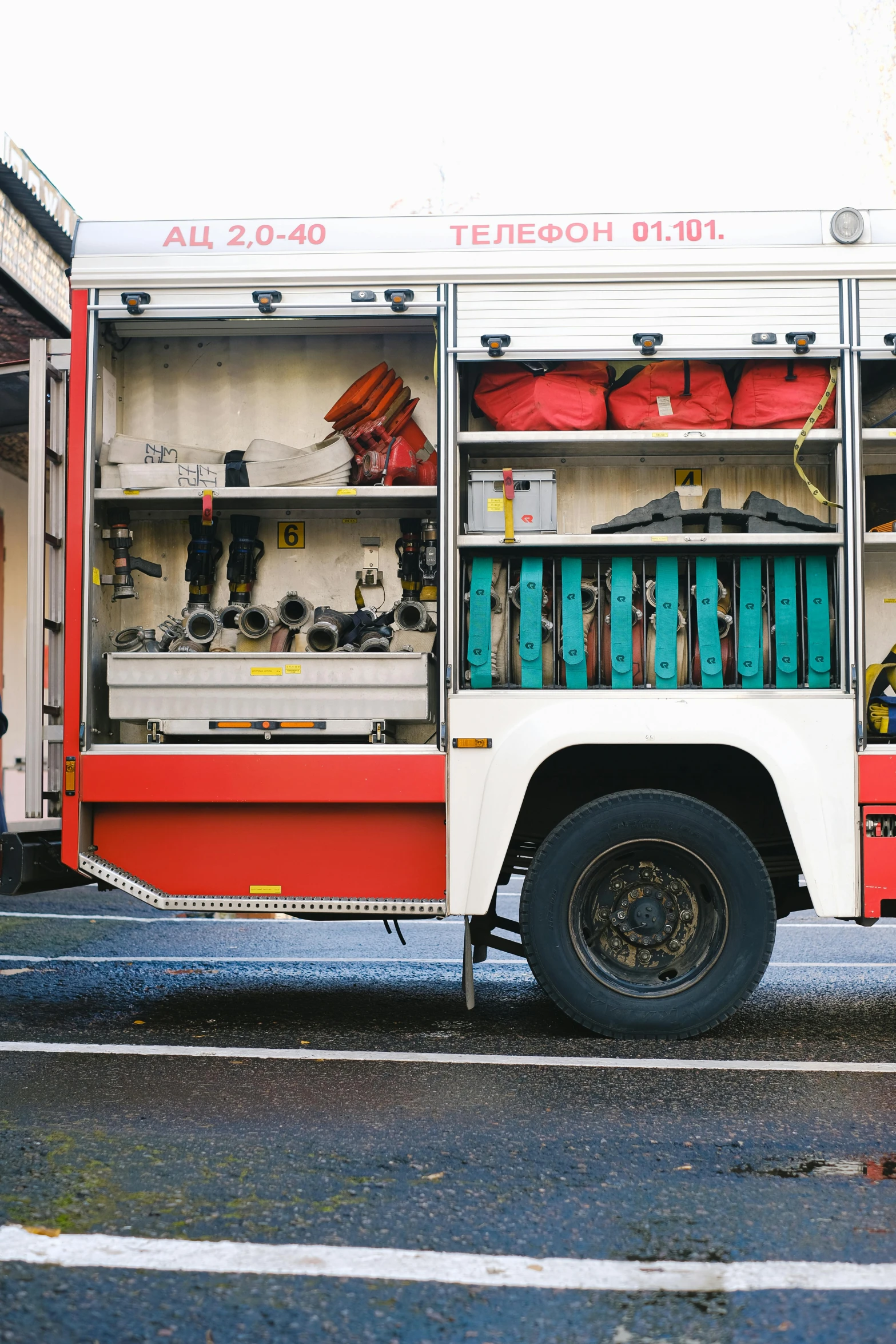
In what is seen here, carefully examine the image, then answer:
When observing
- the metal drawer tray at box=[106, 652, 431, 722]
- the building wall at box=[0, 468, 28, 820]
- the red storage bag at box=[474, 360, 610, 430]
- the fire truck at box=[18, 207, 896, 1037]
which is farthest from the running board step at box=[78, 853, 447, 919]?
the building wall at box=[0, 468, 28, 820]

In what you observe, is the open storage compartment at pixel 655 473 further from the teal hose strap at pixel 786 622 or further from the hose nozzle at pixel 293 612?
the hose nozzle at pixel 293 612

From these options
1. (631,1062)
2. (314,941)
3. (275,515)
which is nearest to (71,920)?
(314,941)

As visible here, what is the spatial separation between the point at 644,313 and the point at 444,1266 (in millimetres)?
3888

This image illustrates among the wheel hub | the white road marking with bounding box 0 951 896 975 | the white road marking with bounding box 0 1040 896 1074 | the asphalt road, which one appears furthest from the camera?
the white road marking with bounding box 0 951 896 975

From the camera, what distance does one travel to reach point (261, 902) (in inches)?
198

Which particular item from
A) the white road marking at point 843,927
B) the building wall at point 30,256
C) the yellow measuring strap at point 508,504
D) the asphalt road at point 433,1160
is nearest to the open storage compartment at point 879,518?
the yellow measuring strap at point 508,504

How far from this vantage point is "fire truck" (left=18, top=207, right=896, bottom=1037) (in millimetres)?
4836

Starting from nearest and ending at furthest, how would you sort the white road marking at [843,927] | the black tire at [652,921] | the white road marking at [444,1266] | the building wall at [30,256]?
the white road marking at [444,1266], the black tire at [652,921], the building wall at [30,256], the white road marking at [843,927]

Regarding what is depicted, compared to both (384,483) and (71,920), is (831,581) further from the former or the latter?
(71,920)

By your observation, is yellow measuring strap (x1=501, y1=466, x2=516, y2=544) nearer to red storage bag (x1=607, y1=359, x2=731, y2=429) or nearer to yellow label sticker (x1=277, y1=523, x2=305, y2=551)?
red storage bag (x1=607, y1=359, x2=731, y2=429)

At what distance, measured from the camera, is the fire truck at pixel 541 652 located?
4836 millimetres

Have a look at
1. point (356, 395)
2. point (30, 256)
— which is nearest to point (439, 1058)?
point (356, 395)

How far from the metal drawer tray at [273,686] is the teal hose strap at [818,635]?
5.34ft

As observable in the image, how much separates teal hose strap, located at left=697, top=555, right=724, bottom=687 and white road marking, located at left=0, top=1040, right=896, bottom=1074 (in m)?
1.55
